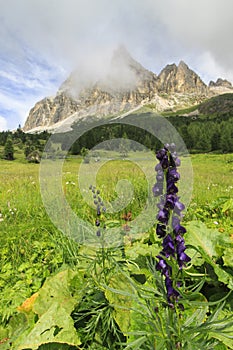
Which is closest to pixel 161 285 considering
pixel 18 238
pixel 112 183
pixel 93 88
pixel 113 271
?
pixel 113 271

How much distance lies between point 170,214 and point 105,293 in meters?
1.52

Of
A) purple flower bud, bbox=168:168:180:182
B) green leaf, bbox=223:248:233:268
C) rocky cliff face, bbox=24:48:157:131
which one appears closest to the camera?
purple flower bud, bbox=168:168:180:182

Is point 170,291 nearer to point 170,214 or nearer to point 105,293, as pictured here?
point 170,214

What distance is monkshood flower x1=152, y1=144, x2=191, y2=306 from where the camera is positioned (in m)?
1.59

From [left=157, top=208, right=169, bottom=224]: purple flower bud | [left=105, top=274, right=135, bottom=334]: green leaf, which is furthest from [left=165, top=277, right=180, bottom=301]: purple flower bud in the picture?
[left=105, top=274, right=135, bottom=334]: green leaf

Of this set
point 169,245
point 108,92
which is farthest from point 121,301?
point 108,92

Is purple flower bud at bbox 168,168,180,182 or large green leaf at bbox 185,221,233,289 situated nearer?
purple flower bud at bbox 168,168,180,182

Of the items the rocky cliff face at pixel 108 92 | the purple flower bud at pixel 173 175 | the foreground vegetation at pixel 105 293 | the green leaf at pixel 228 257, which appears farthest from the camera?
the rocky cliff face at pixel 108 92

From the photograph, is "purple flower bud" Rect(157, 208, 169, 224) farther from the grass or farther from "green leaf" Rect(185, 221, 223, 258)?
"green leaf" Rect(185, 221, 223, 258)

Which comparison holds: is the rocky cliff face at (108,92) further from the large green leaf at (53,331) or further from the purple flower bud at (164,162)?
the purple flower bud at (164,162)

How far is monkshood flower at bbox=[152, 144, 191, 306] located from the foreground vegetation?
0.29ft

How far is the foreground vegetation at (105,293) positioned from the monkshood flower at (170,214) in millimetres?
87

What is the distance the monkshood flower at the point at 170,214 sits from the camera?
5.23ft

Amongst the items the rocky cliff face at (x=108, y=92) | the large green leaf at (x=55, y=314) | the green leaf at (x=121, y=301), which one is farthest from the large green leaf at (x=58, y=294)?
the rocky cliff face at (x=108, y=92)
